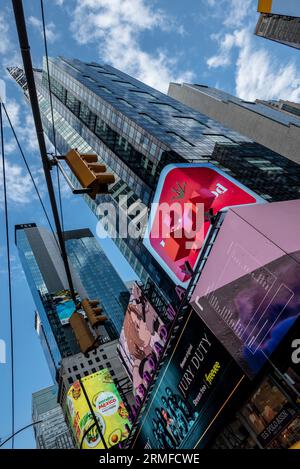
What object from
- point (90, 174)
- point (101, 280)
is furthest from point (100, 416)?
point (101, 280)

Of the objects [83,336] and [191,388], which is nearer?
[83,336]

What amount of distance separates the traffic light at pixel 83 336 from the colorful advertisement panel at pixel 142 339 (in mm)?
17805

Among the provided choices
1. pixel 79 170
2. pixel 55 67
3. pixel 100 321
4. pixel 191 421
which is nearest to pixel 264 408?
pixel 191 421

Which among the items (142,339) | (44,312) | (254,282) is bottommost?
(44,312)

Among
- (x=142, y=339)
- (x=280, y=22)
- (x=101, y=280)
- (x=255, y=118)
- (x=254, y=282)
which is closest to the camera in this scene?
(x=254, y=282)

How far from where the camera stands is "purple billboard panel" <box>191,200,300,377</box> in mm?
13656

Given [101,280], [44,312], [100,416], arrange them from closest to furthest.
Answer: [100,416]
[44,312]
[101,280]

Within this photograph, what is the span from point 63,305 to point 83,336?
130 meters

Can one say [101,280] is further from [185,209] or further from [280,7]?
[185,209]

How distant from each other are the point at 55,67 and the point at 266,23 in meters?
56.9

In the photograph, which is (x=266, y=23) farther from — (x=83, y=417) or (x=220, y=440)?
(x=83, y=417)

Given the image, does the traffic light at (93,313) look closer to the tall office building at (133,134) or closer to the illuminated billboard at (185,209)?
the illuminated billboard at (185,209)

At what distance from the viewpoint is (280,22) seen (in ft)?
200

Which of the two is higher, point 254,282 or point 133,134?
point 133,134
